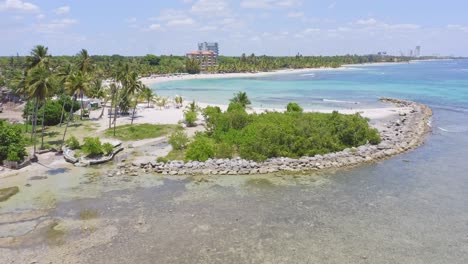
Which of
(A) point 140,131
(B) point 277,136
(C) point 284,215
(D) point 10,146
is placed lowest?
(C) point 284,215

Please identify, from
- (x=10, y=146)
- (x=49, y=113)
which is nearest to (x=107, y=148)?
(x=10, y=146)

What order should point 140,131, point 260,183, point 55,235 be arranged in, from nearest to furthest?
point 55,235, point 260,183, point 140,131

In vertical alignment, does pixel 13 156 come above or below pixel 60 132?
above

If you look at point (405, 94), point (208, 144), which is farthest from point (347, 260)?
point (405, 94)

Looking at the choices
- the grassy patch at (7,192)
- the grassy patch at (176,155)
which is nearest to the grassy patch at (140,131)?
the grassy patch at (176,155)

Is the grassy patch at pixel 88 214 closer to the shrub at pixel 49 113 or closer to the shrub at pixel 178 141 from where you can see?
the shrub at pixel 178 141

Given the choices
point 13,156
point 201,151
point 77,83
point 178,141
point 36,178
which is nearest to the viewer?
point 36,178

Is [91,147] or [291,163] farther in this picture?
[91,147]

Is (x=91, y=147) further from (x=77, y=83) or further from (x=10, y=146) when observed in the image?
(x=77, y=83)
